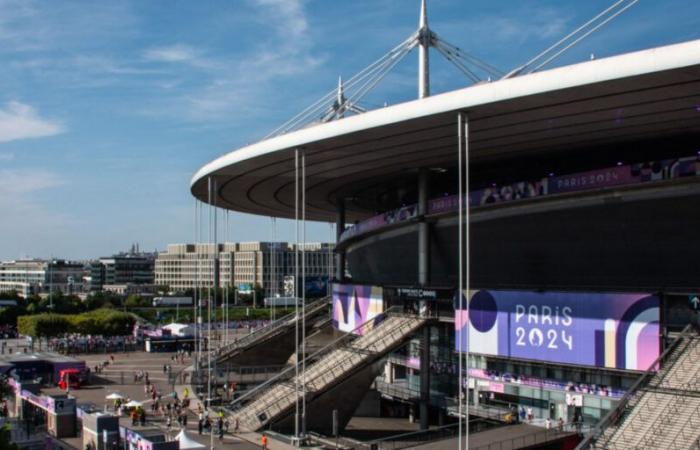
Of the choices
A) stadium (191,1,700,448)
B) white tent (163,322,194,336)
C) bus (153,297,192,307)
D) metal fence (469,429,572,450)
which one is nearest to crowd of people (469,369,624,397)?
stadium (191,1,700,448)

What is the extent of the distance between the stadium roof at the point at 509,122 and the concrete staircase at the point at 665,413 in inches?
349

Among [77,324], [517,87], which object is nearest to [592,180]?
[517,87]

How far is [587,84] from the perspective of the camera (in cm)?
2408

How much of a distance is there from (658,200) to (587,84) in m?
8.07

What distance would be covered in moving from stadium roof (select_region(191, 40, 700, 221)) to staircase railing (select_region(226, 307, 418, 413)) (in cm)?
769

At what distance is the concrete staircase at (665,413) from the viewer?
24.5 meters

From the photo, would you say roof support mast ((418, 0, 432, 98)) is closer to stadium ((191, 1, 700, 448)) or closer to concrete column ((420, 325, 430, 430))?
stadium ((191, 1, 700, 448))

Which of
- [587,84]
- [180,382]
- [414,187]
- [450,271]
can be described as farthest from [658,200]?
[180,382]

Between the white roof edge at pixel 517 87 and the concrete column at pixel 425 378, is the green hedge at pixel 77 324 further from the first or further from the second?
the white roof edge at pixel 517 87

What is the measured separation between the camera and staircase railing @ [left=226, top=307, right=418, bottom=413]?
39.5 metres

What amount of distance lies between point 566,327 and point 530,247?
4.16 m

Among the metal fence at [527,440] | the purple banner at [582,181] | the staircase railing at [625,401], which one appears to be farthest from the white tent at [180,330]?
the staircase railing at [625,401]

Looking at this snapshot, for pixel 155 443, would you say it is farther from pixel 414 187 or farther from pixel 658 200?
pixel 414 187

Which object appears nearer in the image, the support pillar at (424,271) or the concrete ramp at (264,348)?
the support pillar at (424,271)
